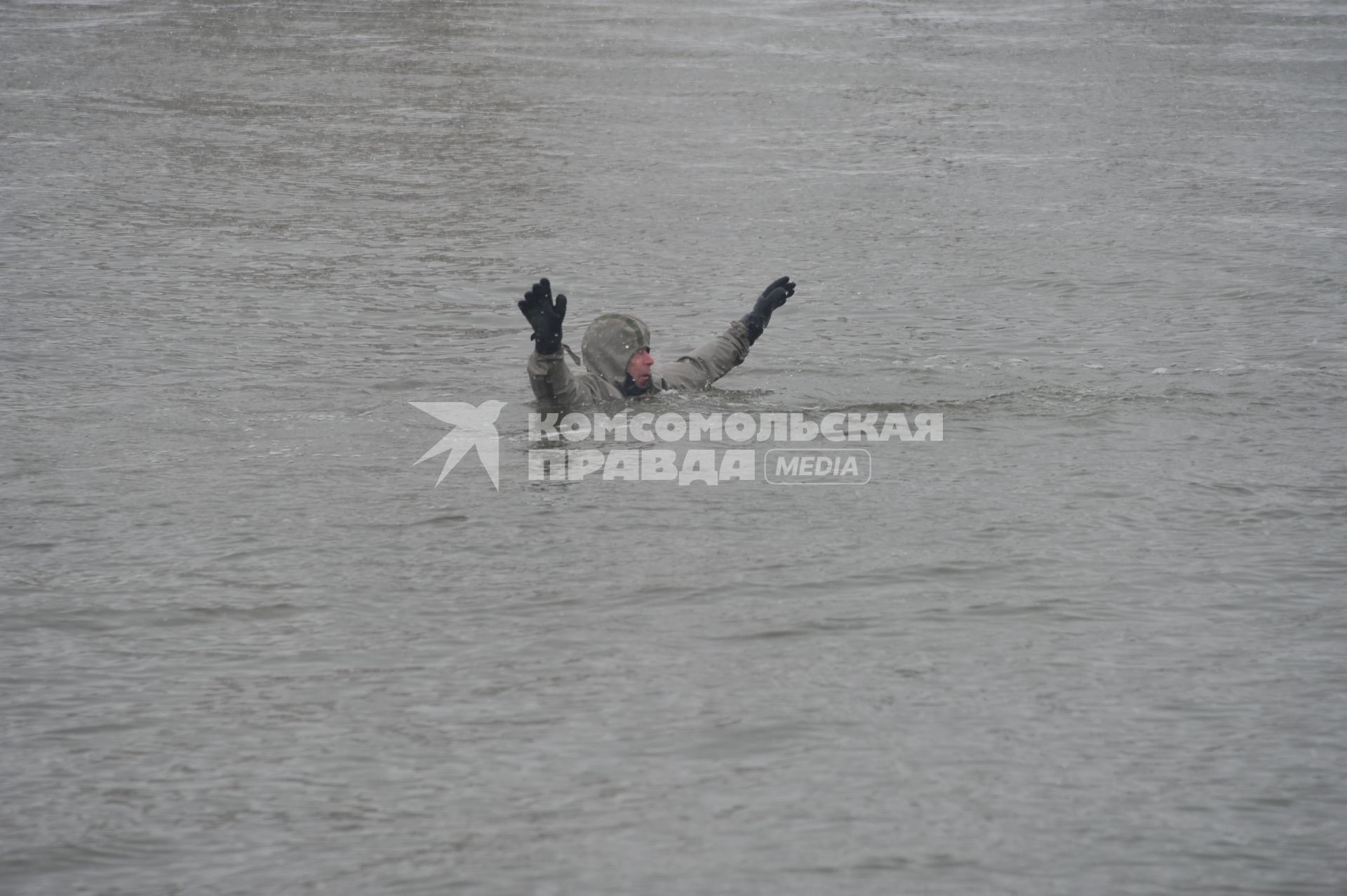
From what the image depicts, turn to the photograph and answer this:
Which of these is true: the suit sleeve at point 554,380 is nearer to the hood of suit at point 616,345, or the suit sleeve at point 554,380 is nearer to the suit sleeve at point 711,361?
the hood of suit at point 616,345

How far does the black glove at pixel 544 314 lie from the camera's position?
838cm

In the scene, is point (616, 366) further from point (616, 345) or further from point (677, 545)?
point (677, 545)

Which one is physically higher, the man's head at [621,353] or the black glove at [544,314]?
the black glove at [544,314]

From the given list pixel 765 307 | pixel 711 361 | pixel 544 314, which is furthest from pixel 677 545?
pixel 765 307

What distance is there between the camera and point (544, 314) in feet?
27.7

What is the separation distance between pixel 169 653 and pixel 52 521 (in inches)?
70.4

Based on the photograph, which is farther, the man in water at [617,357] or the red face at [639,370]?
the red face at [639,370]

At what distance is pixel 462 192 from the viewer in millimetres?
16406

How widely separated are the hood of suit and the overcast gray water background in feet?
1.04

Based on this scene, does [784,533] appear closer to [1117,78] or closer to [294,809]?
[294,809]

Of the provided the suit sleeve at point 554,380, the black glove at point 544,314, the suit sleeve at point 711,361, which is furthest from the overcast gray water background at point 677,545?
the black glove at point 544,314

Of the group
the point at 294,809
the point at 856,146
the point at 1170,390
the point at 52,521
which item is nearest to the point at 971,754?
the point at 294,809

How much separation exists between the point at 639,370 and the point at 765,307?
3.37 feet

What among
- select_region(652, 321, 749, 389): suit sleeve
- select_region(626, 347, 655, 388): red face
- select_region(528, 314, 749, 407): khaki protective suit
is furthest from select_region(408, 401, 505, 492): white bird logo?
select_region(652, 321, 749, 389): suit sleeve
